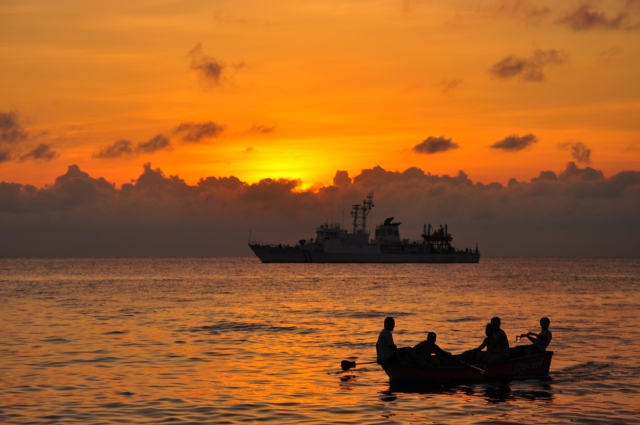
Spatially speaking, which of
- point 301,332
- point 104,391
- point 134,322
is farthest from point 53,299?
point 104,391


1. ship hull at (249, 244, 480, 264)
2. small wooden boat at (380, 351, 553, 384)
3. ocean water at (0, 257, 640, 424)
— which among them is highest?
ship hull at (249, 244, 480, 264)

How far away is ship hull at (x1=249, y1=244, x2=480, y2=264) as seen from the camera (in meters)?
153

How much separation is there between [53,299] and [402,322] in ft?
112

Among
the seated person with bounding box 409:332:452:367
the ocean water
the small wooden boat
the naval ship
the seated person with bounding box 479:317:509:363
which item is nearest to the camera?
the ocean water

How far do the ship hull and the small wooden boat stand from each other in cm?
12879

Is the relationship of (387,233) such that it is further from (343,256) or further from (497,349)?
(497,349)

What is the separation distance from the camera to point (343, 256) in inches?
6024

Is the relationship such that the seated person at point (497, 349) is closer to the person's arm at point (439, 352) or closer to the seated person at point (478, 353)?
the seated person at point (478, 353)

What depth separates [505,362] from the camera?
23.0 meters

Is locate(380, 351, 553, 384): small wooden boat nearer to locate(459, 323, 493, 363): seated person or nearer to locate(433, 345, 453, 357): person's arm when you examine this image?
locate(433, 345, 453, 357): person's arm

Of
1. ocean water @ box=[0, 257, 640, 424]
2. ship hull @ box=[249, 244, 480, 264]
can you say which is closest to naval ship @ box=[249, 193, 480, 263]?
ship hull @ box=[249, 244, 480, 264]

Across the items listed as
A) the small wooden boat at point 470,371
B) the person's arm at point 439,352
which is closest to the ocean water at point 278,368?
the small wooden boat at point 470,371

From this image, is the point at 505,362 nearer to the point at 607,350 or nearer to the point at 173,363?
the point at 607,350

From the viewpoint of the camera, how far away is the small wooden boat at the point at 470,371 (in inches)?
871
